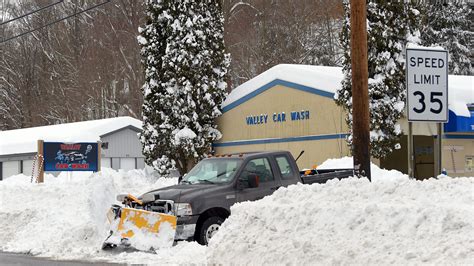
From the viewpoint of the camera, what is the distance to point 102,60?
172ft

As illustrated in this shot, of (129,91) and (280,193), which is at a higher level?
(129,91)

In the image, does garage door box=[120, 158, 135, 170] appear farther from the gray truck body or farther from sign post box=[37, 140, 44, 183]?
the gray truck body

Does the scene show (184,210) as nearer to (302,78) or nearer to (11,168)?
(302,78)

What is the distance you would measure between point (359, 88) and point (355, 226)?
5.28 meters

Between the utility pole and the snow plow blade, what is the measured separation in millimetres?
4125

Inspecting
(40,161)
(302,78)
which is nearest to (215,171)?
(40,161)

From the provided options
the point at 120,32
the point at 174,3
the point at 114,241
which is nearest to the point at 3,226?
the point at 114,241

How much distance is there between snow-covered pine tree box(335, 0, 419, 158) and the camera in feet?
84.1

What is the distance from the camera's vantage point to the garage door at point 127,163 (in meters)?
45.4

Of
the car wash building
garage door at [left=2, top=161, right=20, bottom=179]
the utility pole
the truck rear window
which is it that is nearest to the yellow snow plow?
the truck rear window

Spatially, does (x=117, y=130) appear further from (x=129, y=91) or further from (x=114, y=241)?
(x=114, y=241)

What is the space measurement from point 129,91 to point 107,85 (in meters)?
1.64

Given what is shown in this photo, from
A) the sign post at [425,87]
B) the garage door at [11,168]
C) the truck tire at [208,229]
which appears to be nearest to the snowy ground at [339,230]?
the truck tire at [208,229]

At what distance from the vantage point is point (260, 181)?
1494 cm
